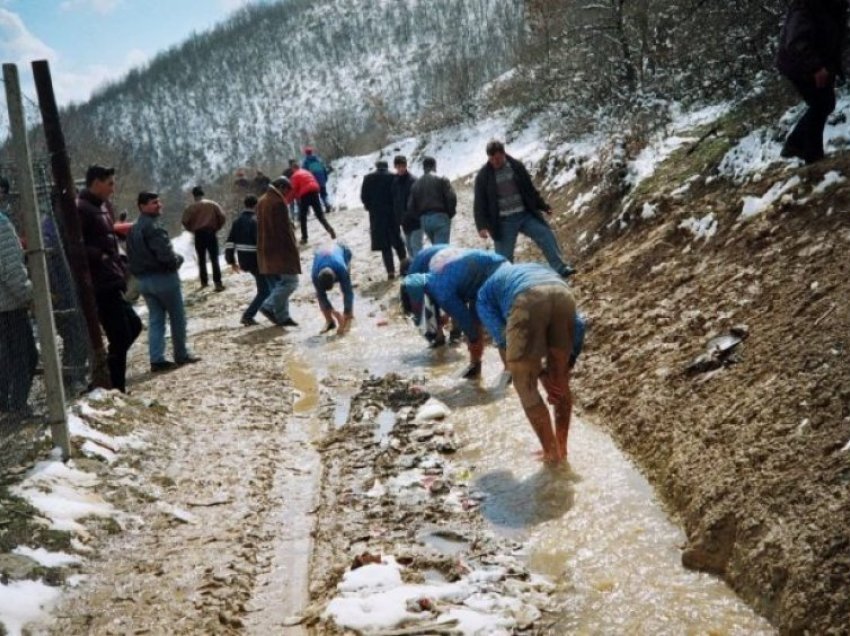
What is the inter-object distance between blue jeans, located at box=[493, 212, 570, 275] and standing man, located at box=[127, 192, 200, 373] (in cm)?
369

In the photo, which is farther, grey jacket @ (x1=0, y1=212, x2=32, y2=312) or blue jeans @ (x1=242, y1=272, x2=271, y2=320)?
blue jeans @ (x1=242, y1=272, x2=271, y2=320)

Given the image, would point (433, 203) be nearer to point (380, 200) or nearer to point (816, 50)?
point (380, 200)

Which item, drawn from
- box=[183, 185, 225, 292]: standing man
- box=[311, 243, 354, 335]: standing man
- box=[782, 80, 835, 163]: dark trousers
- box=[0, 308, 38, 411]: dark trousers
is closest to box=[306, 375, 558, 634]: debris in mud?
box=[0, 308, 38, 411]: dark trousers

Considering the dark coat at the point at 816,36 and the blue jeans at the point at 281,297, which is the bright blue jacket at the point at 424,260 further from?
the dark coat at the point at 816,36

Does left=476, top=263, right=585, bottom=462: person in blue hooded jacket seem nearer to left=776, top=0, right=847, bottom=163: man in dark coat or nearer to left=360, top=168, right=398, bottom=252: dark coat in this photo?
left=776, top=0, right=847, bottom=163: man in dark coat

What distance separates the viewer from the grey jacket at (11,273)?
18.9 feet

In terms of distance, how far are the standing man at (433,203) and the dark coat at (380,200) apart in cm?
121

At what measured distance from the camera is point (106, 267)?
729 centimetres

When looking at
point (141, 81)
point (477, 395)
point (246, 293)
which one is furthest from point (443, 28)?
point (477, 395)

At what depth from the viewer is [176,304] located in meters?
8.57

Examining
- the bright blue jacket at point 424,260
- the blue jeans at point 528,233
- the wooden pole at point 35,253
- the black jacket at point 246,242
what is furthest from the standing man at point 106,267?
the black jacket at point 246,242

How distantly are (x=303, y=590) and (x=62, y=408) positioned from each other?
2.31 m

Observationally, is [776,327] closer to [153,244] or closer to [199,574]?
[199,574]

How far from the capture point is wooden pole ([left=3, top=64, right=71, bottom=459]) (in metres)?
4.93
